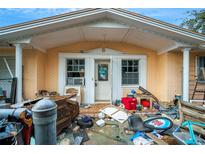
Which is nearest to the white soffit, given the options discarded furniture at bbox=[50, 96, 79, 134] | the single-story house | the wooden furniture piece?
the single-story house

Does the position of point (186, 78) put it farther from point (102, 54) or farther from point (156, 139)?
point (102, 54)

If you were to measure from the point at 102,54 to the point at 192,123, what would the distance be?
16.5 feet

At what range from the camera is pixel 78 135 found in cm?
374

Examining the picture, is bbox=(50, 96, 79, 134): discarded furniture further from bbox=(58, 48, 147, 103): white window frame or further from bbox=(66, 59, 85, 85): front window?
bbox=(66, 59, 85, 85): front window

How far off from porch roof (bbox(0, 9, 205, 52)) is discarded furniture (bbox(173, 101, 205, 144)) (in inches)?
114

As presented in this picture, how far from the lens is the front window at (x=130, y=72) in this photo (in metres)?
7.72

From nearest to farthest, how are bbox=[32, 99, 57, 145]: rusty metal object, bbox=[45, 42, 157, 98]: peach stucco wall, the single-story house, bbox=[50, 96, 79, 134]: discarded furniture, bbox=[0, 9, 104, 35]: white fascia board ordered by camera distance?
bbox=[32, 99, 57, 145]: rusty metal object, bbox=[50, 96, 79, 134]: discarded furniture, bbox=[0, 9, 104, 35]: white fascia board, the single-story house, bbox=[45, 42, 157, 98]: peach stucco wall

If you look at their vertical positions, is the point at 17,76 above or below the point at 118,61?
below

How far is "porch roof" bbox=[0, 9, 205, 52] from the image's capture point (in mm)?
5039

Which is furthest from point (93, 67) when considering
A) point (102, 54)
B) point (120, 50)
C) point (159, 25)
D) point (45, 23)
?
point (159, 25)

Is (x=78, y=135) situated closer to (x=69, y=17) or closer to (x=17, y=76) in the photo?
(x=17, y=76)
